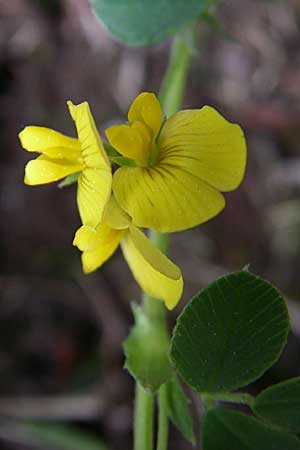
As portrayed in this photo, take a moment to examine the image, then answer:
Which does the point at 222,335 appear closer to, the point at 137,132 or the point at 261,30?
the point at 137,132

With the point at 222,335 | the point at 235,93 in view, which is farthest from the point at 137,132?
the point at 235,93

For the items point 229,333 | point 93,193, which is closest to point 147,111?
point 93,193

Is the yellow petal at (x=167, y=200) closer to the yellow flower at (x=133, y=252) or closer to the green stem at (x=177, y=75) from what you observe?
the yellow flower at (x=133, y=252)

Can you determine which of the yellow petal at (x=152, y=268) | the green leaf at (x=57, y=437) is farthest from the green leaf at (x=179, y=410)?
the green leaf at (x=57, y=437)

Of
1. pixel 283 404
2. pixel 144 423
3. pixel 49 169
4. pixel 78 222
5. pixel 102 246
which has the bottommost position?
pixel 78 222

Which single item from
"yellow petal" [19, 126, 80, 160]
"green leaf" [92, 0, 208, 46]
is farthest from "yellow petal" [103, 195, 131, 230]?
"green leaf" [92, 0, 208, 46]

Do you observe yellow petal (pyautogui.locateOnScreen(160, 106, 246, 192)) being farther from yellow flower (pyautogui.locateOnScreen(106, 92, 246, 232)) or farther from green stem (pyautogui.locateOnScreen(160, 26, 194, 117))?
green stem (pyautogui.locateOnScreen(160, 26, 194, 117))

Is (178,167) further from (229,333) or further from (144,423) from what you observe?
(144,423)

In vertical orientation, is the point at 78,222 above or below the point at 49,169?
below
